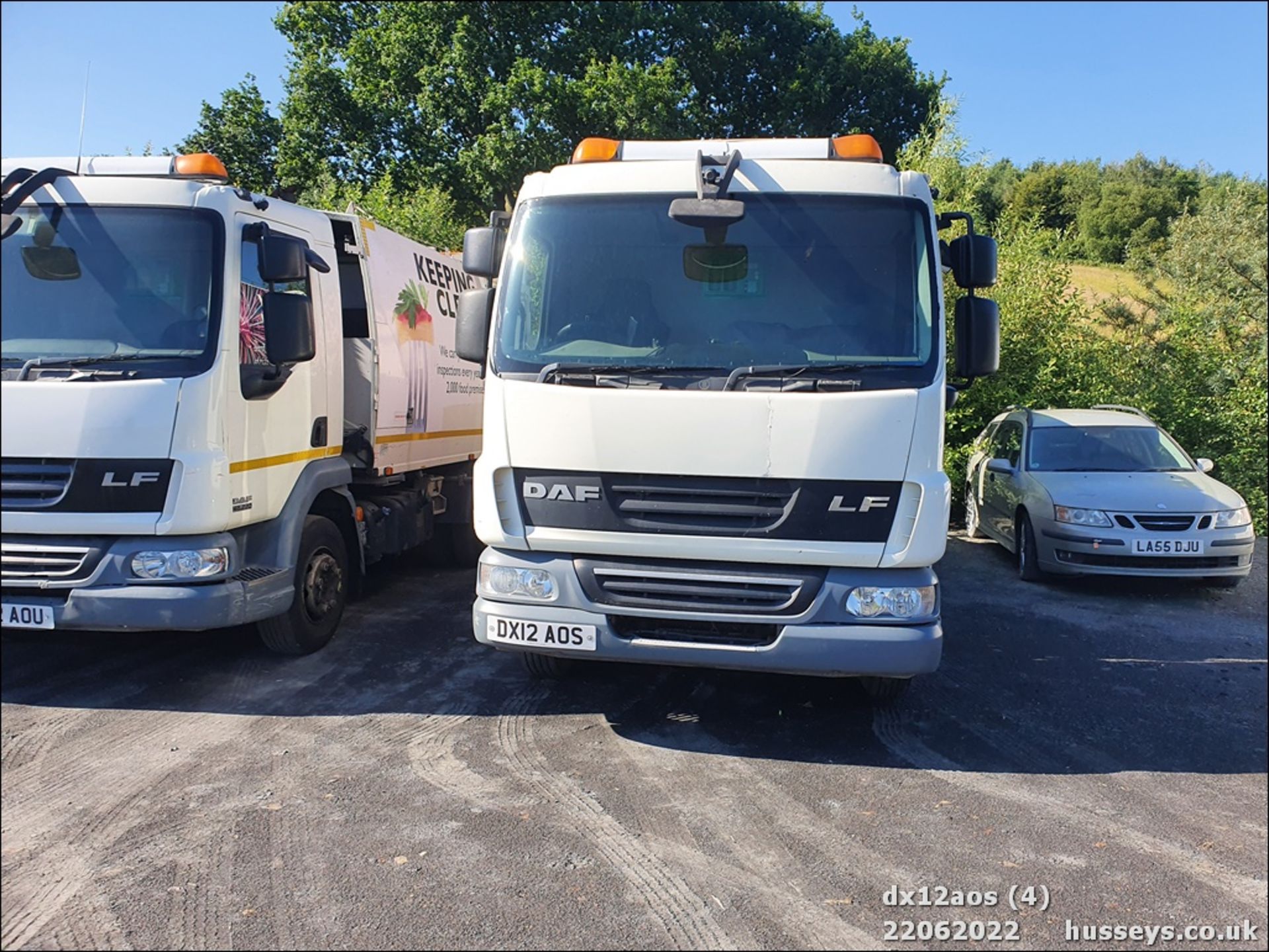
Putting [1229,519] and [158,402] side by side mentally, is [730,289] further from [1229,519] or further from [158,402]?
[1229,519]

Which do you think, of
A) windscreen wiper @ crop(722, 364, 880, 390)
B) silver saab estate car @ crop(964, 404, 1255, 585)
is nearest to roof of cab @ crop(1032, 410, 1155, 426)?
silver saab estate car @ crop(964, 404, 1255, 585)

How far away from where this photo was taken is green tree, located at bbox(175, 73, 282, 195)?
68.1 feet

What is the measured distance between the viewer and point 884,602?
413cm

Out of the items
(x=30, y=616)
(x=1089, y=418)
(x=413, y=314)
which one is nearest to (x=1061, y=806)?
(x=30, y=616)

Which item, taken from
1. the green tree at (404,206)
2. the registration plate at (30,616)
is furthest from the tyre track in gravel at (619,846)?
the green tree at (404,206)

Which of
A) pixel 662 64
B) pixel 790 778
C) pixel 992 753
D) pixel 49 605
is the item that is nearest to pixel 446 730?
pixel 790 778

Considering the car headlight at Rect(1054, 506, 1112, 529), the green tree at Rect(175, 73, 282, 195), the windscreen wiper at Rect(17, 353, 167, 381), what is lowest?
the car headlight at Rect(1054, 506, 1112, 529)

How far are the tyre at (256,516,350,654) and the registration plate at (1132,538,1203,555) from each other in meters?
6.34

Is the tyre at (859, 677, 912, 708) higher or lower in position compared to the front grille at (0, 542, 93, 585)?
lower

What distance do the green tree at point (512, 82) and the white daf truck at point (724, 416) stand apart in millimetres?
16826

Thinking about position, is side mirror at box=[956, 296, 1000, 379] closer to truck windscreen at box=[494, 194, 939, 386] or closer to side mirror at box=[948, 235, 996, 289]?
side mirror at box=[948, 235, 996, 289]

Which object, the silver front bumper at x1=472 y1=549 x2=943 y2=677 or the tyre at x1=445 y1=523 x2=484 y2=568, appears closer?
the silver front bumper at x1=472 y1=549 x2=943 y2=677

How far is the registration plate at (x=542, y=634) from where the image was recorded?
4.29 m

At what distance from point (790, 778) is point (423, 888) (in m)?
1.81
